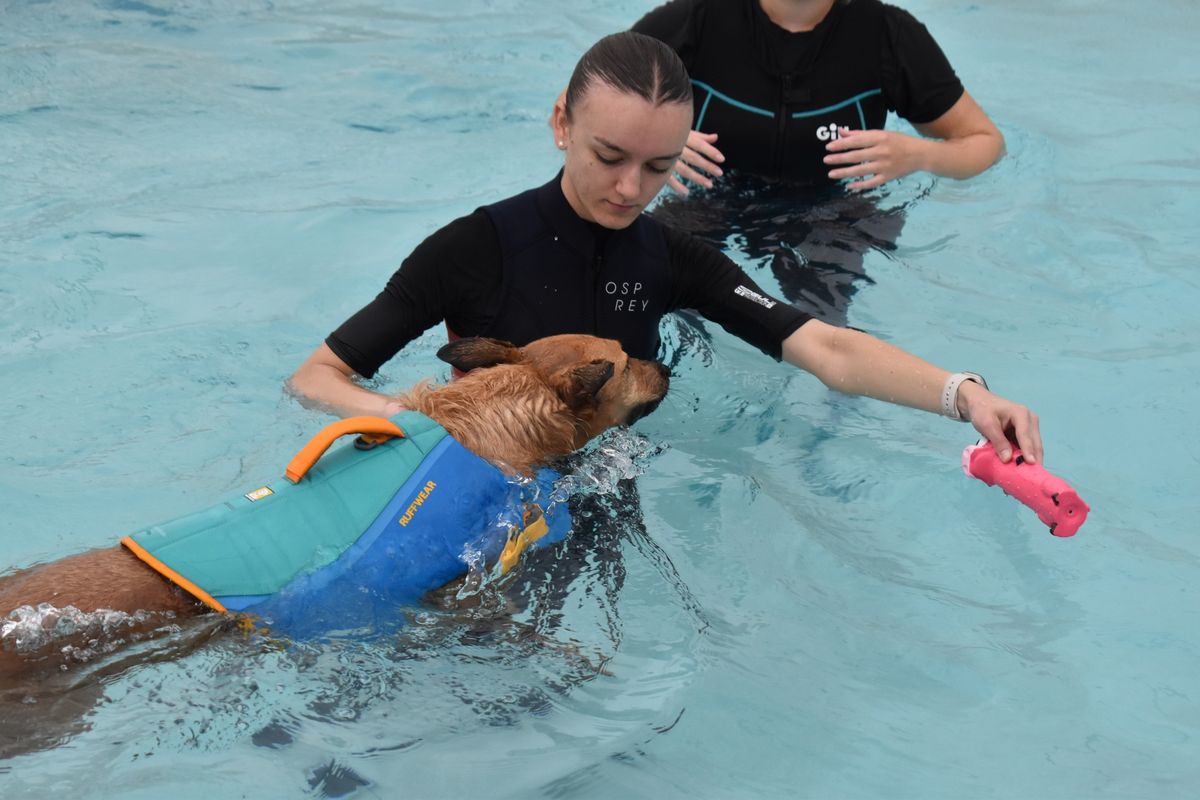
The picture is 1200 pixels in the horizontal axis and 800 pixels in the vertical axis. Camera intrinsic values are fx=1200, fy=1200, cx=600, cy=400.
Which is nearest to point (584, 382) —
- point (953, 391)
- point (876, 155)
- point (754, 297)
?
point (754, 297)

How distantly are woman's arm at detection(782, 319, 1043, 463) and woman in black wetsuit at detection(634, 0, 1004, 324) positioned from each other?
4.68ft

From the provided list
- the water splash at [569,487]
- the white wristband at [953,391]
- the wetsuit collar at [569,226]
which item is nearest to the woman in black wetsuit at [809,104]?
the wetsuit collar at [569,226]

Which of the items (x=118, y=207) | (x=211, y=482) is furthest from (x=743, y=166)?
(x=118, y=207)

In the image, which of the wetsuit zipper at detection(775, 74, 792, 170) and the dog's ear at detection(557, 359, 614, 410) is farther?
the wetsuit zipper at detection(775, 74, 792, 170)

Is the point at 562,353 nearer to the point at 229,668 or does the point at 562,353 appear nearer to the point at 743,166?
the point at 229,668

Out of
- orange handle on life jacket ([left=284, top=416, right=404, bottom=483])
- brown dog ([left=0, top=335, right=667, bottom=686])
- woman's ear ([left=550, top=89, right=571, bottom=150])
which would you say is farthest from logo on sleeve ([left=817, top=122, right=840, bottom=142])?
orange handle on life jacket ([left=284, top=416, right=404, bottom=483])

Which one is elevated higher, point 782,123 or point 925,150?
point 782,123

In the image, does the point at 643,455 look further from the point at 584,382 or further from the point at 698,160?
the point at 698,160

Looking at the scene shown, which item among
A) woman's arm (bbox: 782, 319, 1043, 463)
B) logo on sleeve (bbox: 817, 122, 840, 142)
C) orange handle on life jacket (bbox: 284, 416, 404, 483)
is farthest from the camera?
logo on sleeve (bbox: 817, 122, 840, 142)

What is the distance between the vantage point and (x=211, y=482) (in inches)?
227

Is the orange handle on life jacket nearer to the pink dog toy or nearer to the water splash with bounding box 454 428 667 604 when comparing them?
the water splash with bounding box 454 428 667 604

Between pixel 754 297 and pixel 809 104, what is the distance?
195cm

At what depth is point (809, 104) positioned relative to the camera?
641cm

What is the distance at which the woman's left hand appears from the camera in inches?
238
